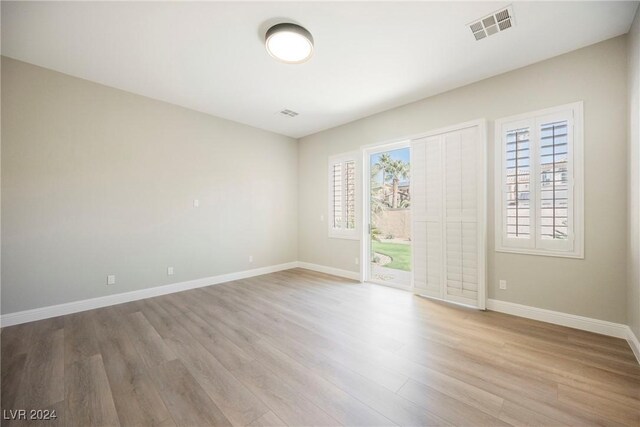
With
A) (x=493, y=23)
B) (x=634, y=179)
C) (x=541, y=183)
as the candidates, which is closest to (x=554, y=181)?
(x=541, y=183)

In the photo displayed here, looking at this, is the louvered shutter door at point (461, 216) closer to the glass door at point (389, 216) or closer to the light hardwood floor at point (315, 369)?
the light hardwood floor at point (315, 369)

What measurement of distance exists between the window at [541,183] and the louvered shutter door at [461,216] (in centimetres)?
28

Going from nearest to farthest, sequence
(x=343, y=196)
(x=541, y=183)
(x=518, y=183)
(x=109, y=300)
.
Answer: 1. (x=541, y=183)
2. (x=518, y=183)
3. (x=109, y=300)
4. (x=343, y=196)

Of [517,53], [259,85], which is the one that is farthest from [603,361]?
[259,85]

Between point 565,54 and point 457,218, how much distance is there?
2150mm

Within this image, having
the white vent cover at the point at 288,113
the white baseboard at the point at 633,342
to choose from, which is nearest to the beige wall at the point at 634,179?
the white baseboard at the point at 633,342

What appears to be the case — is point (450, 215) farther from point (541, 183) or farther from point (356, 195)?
point (356, 195)

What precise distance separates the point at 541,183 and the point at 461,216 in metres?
0.92

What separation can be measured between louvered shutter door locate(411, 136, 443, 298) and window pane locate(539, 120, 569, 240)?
1136 mm

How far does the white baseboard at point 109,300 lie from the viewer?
2.82 m

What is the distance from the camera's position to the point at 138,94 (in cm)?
368

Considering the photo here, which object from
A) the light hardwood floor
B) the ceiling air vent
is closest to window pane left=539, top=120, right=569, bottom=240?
the light hardwood floor

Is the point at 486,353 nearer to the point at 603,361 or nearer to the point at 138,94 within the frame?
the point at 603,361

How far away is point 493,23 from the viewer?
2.31 meters
